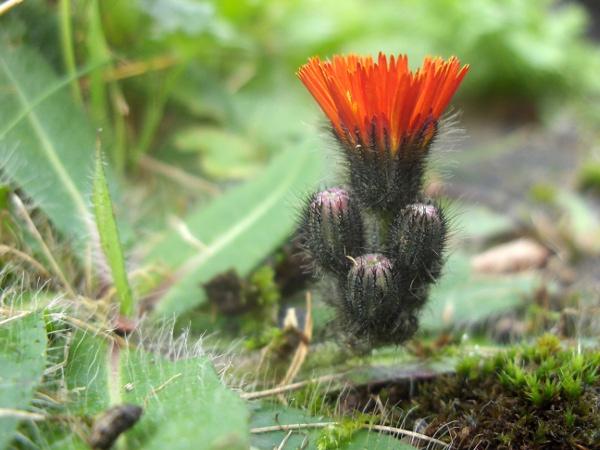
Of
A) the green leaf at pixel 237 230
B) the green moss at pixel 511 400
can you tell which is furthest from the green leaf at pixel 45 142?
the green moss at pixel 511 400

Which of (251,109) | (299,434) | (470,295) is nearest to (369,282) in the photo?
(299,434)

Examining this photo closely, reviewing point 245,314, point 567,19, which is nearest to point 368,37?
point 567,19

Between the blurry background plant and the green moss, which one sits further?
the blurry background plant

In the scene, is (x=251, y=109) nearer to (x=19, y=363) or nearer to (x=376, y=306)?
(x=376, y=306)

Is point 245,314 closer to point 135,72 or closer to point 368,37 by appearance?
point 135,72

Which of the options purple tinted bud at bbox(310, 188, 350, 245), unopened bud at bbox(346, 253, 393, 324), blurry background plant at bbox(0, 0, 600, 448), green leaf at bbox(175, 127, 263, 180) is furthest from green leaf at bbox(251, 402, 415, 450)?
green leaf at bbox(175, 127, 263, 180)

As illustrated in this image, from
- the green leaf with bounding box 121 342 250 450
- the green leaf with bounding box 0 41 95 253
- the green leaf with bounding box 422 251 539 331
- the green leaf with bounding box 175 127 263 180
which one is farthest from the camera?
the green leaf with bounding box 175 127 263 180

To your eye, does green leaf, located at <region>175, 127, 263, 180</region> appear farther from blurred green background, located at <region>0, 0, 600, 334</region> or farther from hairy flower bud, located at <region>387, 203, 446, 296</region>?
hairy flower bud, located at <region>387, 203, 446, 296</region>

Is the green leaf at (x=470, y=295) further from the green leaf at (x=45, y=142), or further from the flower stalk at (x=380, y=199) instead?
the green leaf at (x=45, y=142)
